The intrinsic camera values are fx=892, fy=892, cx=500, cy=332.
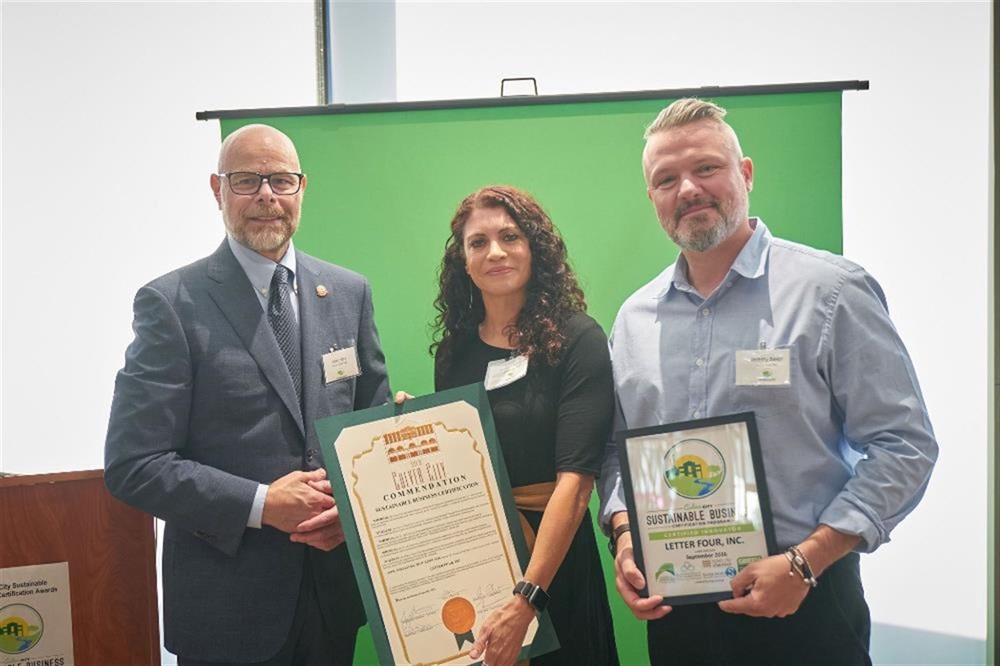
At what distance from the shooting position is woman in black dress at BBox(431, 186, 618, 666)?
8.19ft

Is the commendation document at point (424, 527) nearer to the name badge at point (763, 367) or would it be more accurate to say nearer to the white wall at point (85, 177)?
the name badge at point (763, 367)

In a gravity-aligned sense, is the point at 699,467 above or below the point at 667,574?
above

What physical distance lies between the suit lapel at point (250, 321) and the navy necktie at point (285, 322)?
A: 0.03 m

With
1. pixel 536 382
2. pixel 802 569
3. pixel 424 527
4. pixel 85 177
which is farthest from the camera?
pixel 85 177

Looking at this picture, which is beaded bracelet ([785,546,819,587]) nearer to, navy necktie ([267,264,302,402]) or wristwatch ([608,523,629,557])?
wristwatch ([608,523,629,557])

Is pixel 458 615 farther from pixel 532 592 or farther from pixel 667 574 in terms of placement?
pixel 667 574

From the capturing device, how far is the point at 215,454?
2512 mm

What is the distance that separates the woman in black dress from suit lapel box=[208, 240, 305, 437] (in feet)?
1.65

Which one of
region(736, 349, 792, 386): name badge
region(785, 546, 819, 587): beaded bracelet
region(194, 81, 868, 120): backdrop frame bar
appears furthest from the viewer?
region(194, 81, 868, 120): backdrop frame bar

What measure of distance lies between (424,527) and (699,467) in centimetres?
77


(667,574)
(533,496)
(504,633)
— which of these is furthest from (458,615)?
(667,574)

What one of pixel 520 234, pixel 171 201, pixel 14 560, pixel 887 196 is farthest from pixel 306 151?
pixel 887 196

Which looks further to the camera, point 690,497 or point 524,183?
point 524,183

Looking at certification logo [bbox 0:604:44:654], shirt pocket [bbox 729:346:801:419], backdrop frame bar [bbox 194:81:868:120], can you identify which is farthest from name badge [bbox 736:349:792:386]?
certification logo [bbox 0:604:44:654]
